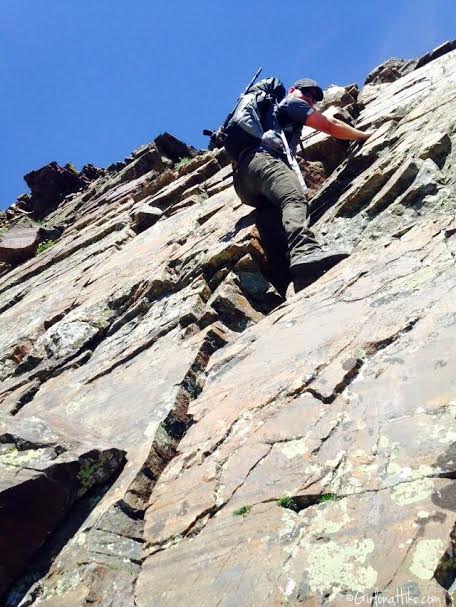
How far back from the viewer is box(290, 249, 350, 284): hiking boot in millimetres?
7305

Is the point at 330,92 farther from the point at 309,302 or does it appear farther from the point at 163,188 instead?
the point at 309,302

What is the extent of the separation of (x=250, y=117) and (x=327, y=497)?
7357 mm

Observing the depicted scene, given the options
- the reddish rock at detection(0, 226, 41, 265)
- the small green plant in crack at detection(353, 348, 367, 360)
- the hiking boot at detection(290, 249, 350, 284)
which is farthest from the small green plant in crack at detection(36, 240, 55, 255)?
the small green plant in crack at detection(353, 348, 367, 360)

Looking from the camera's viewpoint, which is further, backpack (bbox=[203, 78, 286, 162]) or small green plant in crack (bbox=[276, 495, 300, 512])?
backpack (bbox=[203, 78, 286, 162])

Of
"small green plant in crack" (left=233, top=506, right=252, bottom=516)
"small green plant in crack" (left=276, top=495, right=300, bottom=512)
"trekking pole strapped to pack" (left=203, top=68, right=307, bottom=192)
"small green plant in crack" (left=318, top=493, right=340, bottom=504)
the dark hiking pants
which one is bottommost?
"small green plant in crack" (left=318, top=493, right=340, bottom=504)

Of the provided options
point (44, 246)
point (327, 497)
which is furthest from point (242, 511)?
point (44, 246)

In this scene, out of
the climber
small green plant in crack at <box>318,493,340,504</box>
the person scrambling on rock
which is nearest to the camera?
small green plant in crack at <box>318,493,340,504</box>

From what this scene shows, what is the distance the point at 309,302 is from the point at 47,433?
309 cm

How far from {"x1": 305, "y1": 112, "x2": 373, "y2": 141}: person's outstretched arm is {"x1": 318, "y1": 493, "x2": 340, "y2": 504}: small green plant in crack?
728 cm

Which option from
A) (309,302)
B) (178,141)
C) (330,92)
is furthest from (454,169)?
(178,141)

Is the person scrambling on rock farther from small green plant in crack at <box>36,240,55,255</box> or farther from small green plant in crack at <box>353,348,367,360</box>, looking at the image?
small green plant in crack at <box>36,240,55,255</box>

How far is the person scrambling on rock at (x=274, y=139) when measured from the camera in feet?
28.7

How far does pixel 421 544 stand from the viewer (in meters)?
3.16

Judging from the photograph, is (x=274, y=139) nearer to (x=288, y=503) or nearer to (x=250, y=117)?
(x=250, y=117)
